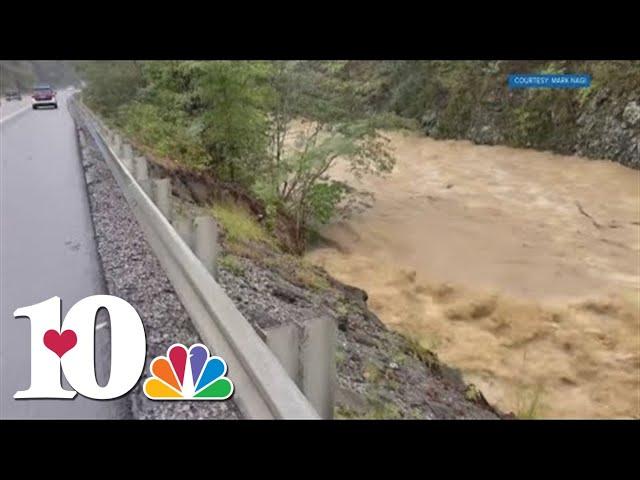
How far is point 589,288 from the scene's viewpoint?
398 inches

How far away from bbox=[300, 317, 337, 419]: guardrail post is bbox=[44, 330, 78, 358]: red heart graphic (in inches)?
39.4

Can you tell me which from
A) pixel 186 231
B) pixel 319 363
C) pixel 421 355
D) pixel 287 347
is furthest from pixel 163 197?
pixel 421 355

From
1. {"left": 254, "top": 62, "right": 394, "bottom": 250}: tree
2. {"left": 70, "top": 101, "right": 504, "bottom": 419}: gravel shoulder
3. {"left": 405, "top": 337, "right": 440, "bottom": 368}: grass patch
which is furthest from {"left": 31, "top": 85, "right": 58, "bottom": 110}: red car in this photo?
{"left": 405, "top": 337, "right": 440, "bottom": 368}: grass patch

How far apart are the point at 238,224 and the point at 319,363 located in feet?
20.2

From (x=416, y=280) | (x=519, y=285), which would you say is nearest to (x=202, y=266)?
(x=416, y=280)

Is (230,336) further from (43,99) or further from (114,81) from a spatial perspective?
(43,99)

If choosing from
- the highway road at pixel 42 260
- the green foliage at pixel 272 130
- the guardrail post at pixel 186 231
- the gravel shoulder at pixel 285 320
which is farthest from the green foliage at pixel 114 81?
the guardrail post at pixel 186 231

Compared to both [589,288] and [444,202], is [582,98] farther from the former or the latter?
[589,288]

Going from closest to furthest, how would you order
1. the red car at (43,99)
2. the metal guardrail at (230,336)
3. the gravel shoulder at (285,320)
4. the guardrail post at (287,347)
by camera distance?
the metal guardrail at (230,336)
the guardrail post at (287,347)
the gravel shoulder at (285,320)
the red car at (43,99)

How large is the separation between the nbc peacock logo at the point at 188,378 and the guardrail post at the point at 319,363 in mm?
391

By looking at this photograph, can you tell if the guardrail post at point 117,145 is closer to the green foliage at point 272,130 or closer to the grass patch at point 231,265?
the green foliage at point 272,130

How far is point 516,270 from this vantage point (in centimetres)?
1117

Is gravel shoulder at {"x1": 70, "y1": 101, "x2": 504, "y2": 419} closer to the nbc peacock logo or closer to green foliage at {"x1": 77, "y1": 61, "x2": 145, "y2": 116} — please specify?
the nbc peacock logo

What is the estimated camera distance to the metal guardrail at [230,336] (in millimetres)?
2010
